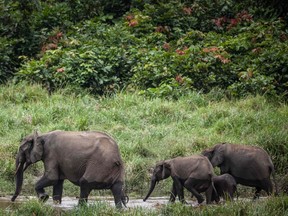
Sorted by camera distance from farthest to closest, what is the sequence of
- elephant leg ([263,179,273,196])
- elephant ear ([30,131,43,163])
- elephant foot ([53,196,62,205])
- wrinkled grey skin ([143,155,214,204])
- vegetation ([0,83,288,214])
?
vegetation ([0,83,288,214])
elephant leg ([263,179,273,196])
wrinkled grey skin ([143,155,214,204])
elephant foot ([53,196,62,205])
elephant ear ([30,131,43,163])

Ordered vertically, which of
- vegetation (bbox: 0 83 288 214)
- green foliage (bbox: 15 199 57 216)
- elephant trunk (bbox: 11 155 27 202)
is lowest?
vegetation (bbox: 0 83 288 214)

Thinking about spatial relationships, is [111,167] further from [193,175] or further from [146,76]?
[146,76]

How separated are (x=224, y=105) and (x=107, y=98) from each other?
106 inches

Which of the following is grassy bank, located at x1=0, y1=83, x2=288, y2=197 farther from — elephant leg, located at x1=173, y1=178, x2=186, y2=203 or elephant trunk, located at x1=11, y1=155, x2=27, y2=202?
elephant leg, located at x1=173, y1=178, x2=186, y2=203

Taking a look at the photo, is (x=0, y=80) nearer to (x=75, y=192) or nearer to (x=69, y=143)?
(x=75, y=192)

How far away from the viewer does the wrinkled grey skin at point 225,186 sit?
36.6 ft

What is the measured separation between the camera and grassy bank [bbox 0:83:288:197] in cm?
1309

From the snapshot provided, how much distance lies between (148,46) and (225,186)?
27.8 feet

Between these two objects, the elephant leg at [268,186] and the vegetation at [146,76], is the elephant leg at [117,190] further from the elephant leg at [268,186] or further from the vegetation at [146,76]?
the elephant leg at [268,186]

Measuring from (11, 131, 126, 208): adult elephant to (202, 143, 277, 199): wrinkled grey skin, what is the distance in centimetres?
214

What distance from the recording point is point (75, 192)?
12.3m

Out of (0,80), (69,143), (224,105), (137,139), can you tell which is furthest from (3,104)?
(69,143)

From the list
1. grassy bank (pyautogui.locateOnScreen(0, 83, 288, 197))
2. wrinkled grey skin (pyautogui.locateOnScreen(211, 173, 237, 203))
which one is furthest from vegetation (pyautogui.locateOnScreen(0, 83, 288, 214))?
wrinkled grey skin (pyautogui.locateOnScreen(211, 173, 237, 203))

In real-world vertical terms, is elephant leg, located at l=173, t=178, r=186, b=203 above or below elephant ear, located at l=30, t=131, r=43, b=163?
below
